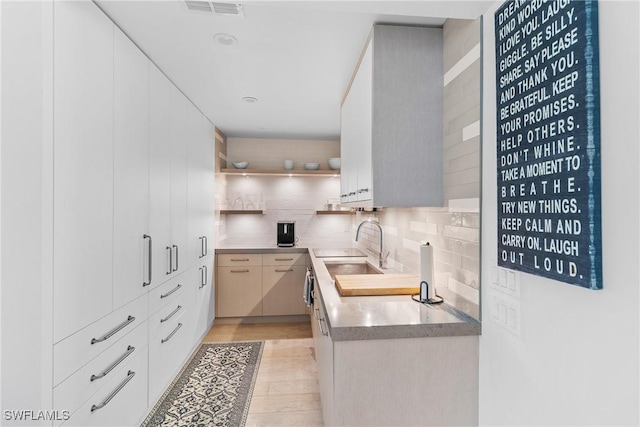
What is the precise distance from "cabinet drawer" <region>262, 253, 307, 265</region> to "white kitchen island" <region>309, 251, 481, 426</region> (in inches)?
103

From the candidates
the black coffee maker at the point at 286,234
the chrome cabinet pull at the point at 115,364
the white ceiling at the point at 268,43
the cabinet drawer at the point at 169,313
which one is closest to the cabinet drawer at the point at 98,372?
the chrome cabinet pull at the point at 115,364

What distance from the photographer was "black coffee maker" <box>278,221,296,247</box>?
420 centimetres

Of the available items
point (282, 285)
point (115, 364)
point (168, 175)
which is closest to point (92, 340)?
point (115, 364)

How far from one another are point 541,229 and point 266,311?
3.48 meters

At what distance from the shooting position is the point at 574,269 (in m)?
0.90

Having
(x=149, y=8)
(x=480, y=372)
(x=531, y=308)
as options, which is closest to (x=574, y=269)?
(x=531, y=308)

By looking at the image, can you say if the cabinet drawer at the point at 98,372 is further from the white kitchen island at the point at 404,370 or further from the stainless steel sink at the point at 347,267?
the stainless steel sink at the point at 347,267

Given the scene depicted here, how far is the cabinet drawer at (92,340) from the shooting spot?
1.35 m

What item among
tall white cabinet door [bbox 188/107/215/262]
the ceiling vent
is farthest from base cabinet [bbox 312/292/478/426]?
tall white cabinet door [bbox 188/107/215/262]

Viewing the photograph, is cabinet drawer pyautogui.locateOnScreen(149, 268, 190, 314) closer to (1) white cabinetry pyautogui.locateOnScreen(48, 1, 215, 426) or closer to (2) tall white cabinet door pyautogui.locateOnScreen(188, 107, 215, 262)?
(1) white cabinetry pyautogui.locateOnScreen(48, 1, 215, 426)

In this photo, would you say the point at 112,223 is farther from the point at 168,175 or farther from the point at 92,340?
the point at 168,175

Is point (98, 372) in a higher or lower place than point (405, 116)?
lower

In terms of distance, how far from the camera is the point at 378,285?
1879 millimetres

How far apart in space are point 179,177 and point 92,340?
1.47 m
